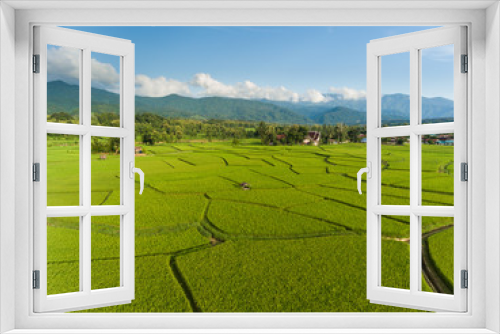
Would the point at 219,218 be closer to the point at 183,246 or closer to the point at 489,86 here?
the point at 183,246

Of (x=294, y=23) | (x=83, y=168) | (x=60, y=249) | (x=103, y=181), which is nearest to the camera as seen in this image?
(x=294, y=23)

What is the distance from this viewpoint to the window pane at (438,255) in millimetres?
5543

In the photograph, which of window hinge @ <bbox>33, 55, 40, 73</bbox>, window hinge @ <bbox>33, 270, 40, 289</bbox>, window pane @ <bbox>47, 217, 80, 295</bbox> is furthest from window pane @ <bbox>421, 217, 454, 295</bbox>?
window pane @ <bbox>47, 217, 80, 295</bbox>

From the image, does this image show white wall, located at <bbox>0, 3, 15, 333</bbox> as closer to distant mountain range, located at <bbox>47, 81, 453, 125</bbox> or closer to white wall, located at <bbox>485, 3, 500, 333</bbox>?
white wall, located at <bbox>485, 3, 500, 333</bbox>

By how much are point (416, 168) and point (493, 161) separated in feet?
1.15

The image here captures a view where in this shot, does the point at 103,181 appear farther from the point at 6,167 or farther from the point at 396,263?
the point at 6,167

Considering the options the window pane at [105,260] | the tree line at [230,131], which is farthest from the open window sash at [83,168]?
the tree line at [230,131]

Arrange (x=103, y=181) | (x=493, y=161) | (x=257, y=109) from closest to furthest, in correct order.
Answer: (x=493, y=161) → (x=103, y=181) → (x=257, y=109)

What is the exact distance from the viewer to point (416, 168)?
1.80m

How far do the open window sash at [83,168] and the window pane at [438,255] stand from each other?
4.75 meters

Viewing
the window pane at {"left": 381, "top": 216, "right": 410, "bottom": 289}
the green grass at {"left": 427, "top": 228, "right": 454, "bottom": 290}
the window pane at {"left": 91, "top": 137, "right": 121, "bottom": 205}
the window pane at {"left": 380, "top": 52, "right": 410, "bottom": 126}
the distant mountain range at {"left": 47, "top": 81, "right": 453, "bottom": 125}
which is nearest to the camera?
the window pane at {"left": 380, "top": 52, "right": 410, "bottom": 126}

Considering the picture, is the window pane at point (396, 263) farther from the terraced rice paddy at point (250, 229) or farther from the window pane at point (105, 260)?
the window pane at point (105, 260)

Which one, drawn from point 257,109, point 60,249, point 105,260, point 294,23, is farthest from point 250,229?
point 294,23

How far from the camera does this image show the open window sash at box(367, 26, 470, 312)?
5.36ft
